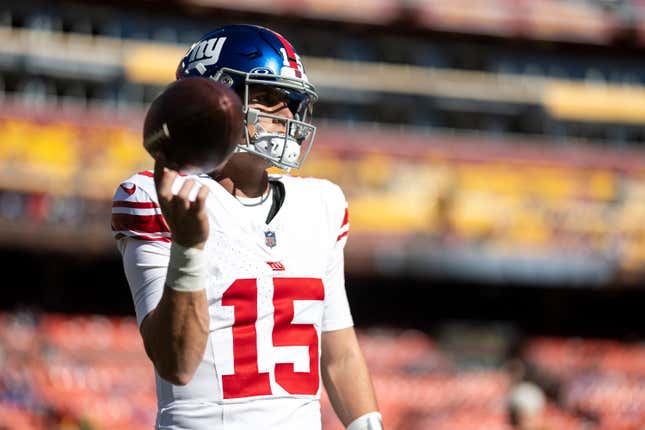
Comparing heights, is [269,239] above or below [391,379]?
Answer: above

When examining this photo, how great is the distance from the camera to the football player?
179 cm

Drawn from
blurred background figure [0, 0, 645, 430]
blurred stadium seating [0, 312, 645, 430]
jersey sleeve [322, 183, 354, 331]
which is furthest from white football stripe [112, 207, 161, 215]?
blurred background figure [0, 0, 645, 430]

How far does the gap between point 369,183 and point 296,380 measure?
1635 cm

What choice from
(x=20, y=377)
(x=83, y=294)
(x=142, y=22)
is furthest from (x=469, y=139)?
(x=20, y=377)

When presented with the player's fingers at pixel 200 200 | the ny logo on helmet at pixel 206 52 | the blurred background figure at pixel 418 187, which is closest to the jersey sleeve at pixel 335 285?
the ny logo on helmet at pixel 206 52

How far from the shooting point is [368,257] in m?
17.0

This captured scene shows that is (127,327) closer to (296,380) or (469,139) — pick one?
(469,139)

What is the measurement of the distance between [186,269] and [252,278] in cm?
36

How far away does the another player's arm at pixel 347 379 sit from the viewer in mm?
2225

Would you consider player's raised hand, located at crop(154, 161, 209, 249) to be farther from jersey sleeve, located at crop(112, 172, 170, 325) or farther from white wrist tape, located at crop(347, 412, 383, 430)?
white wrist tape, located at crop(347, 412, 383, 430)

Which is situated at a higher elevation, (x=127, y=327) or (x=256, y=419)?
(x=256, y=419)

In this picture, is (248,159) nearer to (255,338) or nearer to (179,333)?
(255,338)

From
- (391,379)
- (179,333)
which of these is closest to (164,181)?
(179,333)

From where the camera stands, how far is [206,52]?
222 centimetres
